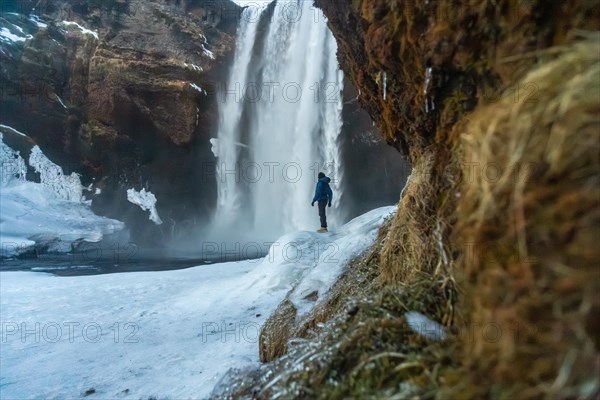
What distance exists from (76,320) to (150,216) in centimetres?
1741

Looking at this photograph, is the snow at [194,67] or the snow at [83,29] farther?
the snow at [83,29]

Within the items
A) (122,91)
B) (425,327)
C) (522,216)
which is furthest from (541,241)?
(122,91)

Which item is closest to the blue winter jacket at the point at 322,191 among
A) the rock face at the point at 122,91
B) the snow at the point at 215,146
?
the rock face at the point at 122,91

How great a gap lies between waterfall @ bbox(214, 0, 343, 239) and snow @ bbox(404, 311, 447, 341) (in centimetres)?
1773

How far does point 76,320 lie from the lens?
202 inches

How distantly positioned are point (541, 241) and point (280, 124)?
20715 millimetres

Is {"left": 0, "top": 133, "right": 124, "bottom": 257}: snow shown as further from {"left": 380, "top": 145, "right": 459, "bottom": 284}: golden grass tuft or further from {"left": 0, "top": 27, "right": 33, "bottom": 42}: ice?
{"left": 380, "top": 145, "right": 459, "bottom": 284}: golden grass tuft

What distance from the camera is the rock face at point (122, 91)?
64.1ft

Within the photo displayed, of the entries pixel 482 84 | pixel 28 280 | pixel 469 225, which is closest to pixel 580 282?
pixel 469 225

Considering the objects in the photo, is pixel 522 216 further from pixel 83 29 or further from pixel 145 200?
pixel 83 29

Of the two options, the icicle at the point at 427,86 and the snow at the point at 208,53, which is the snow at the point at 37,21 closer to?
the snow at the point at 208,53

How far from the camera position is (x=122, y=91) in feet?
64.1

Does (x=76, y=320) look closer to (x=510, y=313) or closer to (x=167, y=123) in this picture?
(x=510, y=313)

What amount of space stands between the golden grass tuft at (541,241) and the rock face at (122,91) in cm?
2075
